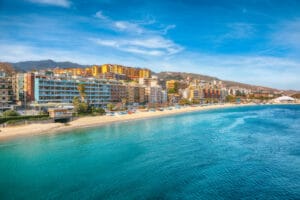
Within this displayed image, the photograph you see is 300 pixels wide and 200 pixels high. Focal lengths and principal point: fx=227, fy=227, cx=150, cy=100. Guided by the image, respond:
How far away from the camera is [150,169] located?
2317 cm

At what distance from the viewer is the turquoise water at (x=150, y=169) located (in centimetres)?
1806

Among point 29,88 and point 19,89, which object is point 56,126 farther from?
point 19,89

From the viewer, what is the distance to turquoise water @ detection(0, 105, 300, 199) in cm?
1806

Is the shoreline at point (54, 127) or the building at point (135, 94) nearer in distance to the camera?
the shoreline at point (54, 127)

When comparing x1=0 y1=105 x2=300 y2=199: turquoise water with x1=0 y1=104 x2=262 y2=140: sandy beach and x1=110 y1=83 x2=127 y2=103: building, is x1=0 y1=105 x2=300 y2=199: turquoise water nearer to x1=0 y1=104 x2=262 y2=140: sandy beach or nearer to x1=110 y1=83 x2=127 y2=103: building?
x1=0 y1=104 x2=262 y2=140: sandy beach

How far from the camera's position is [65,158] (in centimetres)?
2781

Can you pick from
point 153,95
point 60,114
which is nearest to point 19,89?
point 60,114

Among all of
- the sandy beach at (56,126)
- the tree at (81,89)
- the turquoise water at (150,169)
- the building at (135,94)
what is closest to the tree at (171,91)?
the building at (135,94)

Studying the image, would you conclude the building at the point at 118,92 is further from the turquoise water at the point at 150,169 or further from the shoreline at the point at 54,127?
the turquoise water at the point at 150,169

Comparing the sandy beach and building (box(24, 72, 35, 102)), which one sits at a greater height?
building (box(24, 72, 35, 102))

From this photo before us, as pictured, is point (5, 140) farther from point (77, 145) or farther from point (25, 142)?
point (77, 145)

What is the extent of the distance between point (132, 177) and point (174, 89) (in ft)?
466

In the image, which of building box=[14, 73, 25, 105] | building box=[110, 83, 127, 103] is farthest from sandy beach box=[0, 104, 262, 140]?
building box=[110, 83, 127, 103]

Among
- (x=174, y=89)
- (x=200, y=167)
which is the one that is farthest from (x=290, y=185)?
(x=174, y=89)
